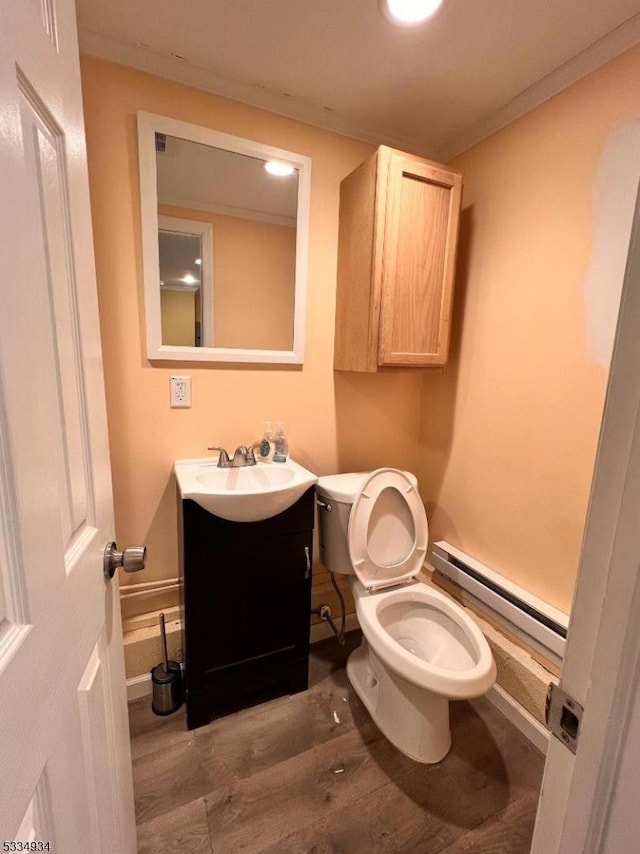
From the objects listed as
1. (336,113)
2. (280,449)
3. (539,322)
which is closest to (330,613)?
(280,449)

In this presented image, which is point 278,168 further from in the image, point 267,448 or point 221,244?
point 267,448

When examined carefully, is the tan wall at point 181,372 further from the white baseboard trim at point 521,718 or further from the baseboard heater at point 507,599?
the white baseboard trim at point 521,718

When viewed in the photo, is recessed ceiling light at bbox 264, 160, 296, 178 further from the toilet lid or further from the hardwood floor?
the hardwood floor

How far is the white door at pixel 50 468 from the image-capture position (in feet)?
1.25

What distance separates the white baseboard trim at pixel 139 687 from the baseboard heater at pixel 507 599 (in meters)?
1.32

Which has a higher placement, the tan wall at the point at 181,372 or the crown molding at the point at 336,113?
the crown molding at the point at 336,113

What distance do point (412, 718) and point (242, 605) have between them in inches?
27.2

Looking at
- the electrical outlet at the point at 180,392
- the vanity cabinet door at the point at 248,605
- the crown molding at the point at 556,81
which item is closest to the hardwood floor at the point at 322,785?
the vanity cabinet door at the point at 248,605

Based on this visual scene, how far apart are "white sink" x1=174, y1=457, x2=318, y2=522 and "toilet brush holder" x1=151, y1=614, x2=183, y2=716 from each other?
561mm

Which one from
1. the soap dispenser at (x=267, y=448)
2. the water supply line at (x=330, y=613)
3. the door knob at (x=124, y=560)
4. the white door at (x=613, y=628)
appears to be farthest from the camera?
the water supply line at (x=330, y=613)

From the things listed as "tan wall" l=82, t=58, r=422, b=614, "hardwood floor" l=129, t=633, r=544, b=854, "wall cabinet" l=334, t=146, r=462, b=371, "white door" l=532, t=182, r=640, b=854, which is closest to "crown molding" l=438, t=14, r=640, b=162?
"wall cabinet" l=334, t=146, r=462, b=371

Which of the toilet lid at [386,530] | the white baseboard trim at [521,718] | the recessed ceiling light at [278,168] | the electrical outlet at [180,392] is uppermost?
the recessed ceiling light at [278,168]

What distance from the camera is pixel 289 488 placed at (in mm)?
1265

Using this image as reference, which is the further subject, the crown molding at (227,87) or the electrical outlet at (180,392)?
the electrical outlet at (180,392)
